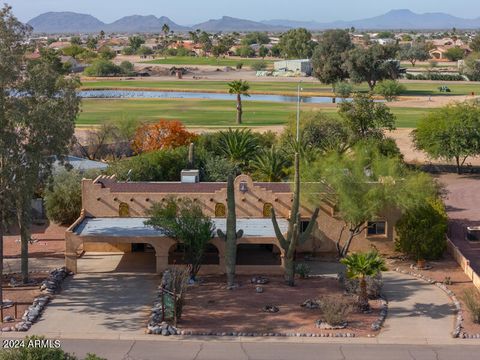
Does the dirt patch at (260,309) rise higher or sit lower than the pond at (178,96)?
lower

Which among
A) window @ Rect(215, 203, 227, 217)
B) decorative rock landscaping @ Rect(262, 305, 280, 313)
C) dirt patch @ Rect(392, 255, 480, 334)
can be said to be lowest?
dirt patch @ Rect(392, 255, 480, 334)

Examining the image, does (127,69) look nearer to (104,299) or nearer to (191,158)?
(191,158)

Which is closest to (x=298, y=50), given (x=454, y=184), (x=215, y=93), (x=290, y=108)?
(x=215, y=93)

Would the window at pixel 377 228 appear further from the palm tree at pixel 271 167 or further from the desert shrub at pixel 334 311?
the desert shrub at pixel 334 311

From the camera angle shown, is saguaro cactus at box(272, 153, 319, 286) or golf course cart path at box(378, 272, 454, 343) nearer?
golf course cart path at box(378, 272, 454, 343)

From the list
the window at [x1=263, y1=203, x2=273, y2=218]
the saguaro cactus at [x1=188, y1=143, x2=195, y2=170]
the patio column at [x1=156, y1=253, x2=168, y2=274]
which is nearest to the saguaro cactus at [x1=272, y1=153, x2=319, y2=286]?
the window at [x1=263, y1=203, x2=273, y2=218]

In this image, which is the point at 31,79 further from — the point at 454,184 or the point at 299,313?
the point at 454,184

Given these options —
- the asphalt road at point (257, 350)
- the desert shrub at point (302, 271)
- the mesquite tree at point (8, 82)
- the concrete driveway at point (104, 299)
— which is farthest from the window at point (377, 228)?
the mesquite tree at point (8, 82)

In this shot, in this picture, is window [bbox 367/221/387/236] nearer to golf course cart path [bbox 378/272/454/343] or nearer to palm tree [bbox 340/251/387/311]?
golf course cart path [bbox 378/272/454/343]
